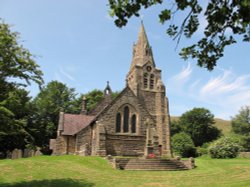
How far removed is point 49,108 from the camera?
55969 millimetres

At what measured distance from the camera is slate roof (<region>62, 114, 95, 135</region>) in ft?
115

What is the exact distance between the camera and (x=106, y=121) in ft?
95.0

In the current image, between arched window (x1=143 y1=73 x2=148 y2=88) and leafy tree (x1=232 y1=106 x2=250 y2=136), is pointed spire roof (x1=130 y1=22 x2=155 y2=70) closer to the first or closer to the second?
arched window (x1=143 y1=73 x2=148 y2=88)

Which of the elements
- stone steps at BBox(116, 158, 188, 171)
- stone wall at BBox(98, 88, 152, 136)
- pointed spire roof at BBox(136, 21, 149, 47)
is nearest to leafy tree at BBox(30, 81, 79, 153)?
pointed spire roof at BBox(136, 21, 149, 47)

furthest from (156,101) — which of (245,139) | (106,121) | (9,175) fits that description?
(9,175)

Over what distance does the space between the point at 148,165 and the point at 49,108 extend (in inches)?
1506

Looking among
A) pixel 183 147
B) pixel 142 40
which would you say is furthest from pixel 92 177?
pixel 142 40

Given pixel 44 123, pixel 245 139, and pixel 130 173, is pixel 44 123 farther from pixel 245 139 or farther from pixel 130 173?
Answer: pixel 245 139

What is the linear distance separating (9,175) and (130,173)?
27.7 ft

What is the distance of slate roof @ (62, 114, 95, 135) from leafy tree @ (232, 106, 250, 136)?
143ft

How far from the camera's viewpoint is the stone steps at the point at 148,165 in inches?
871

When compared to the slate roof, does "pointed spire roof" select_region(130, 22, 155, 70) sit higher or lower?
higher

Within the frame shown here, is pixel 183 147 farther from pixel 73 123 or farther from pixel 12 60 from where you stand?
pixel 12 60

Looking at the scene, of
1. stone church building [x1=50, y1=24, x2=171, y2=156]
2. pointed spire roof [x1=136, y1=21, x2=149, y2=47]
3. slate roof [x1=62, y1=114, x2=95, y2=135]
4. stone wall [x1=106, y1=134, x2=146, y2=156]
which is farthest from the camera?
pointed spire roof [x1=136, y1=21, x2=149, y2=47]
